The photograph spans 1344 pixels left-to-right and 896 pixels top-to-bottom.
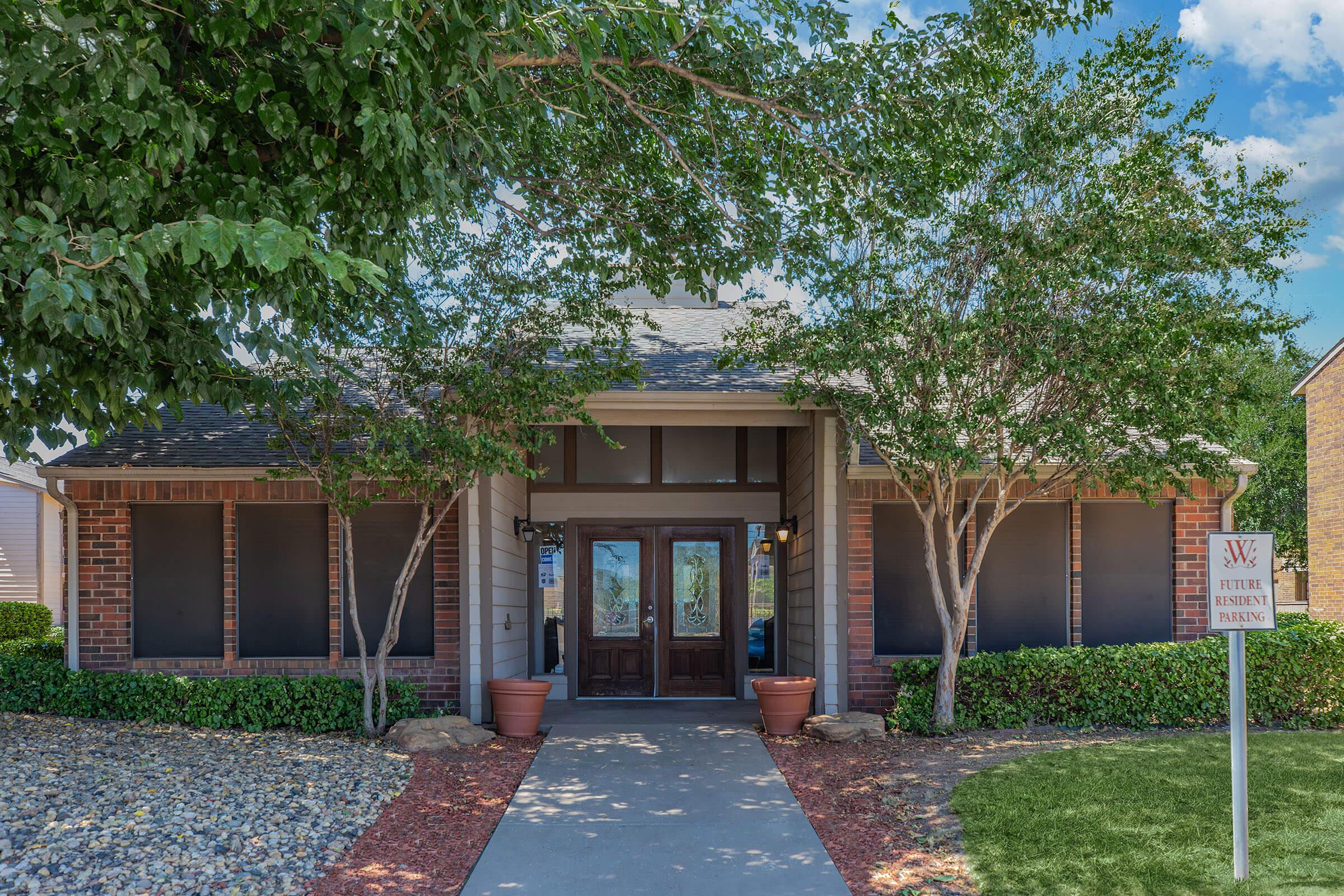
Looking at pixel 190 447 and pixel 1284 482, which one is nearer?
pixel 190 447

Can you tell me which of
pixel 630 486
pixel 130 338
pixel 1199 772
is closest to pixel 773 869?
pixel 1199 772

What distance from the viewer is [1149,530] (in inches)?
371

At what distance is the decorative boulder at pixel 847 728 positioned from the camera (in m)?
8.09

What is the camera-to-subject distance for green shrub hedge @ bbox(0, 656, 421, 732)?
27.8ft

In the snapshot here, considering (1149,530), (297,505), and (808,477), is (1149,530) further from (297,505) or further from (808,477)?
(297,505)

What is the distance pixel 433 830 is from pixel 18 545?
17.7 m

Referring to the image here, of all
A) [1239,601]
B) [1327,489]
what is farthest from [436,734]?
[1327,489]

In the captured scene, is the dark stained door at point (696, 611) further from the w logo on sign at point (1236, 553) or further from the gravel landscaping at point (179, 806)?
the w logo on sign at point (1236, 553)

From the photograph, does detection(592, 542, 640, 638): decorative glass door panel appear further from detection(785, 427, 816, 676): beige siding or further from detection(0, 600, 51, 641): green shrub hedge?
detection(0, 600, 51, 641): green shrub hedge

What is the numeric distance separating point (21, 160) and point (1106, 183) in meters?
7.21

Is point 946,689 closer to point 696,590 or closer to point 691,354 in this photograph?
point 696,590

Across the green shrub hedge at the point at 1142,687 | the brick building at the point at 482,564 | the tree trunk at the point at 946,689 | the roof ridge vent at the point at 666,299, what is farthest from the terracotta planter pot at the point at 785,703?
the roof ridge vent at the point at 666,299

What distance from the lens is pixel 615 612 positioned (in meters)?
11.3

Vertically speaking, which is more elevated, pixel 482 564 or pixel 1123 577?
pixel 482 564
